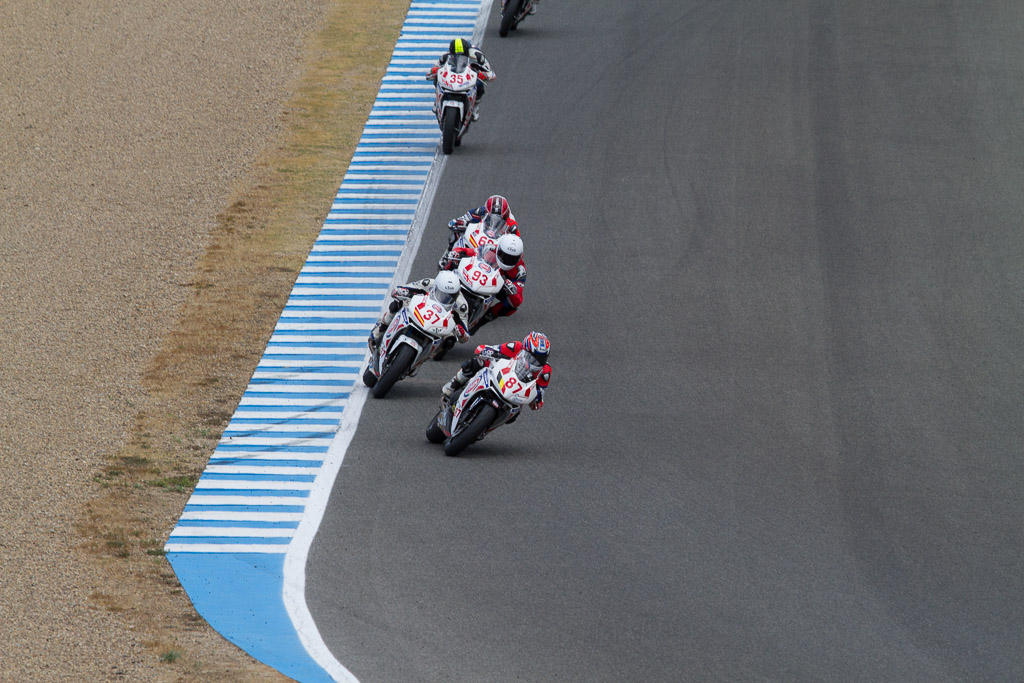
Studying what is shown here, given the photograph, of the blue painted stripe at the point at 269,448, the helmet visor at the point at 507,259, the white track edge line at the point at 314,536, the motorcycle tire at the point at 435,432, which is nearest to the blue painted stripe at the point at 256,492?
the white track edge line at the point at 314,536

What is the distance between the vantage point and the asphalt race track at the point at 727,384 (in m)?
10.7

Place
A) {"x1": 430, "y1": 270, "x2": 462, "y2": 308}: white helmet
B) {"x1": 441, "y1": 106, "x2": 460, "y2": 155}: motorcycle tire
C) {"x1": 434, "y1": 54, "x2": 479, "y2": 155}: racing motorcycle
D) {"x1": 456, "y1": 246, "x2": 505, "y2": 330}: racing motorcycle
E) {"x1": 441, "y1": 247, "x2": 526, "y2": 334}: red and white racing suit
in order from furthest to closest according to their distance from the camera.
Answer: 1. {"x1": 441, "y1": 106, "x2": 460, "y2": 155}: motorcycle tire
2. {"x1": 434, "y1": 54, "x2": 479, "y2": 155}: racing motorcycle
3. {"x1": 441, "y1": 247, "x2": 526, "y2": 334}: red and white racing suit
4. {"x1": 456, "y1": 246, "x2": 505, "y2": 330}: racing motorcycle
5. {"x1": 430, "y1": 270, "x2": 462, "y2": 308}: white helmet

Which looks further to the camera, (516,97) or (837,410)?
(516,97)

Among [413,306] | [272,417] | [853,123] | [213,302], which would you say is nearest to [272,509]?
[272,417]

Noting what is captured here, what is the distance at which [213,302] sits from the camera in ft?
54.7

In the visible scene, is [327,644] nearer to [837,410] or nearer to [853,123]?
[837,410]

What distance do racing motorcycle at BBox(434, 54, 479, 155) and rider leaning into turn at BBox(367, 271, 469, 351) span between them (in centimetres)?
677

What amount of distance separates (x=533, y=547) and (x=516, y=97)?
13.5 m

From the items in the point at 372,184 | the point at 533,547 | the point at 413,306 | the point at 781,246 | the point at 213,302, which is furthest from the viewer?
the point at 372,184

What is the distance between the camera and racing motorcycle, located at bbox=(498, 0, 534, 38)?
2500 cm

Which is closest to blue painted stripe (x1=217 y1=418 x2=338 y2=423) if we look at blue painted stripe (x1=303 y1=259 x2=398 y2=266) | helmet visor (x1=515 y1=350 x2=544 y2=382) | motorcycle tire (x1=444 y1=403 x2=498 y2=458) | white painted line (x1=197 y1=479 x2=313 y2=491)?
white painted line (x1=197 y1=479 x2=313 y2=491)

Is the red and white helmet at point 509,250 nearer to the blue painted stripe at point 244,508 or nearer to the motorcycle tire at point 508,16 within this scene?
the blue painted stripe at point 244,508

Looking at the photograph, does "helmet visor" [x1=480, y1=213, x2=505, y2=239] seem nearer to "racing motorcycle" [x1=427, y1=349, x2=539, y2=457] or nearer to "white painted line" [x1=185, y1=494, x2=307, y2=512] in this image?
"racing motorcycle" [x1=427, y1=349, x2=539, y2=457]

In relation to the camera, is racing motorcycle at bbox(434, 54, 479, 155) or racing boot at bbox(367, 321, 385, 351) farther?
racing motorcycle at bbox(434, 54, 479, 155)
